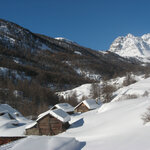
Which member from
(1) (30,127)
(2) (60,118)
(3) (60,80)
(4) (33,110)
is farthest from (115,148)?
(3) (60,80)

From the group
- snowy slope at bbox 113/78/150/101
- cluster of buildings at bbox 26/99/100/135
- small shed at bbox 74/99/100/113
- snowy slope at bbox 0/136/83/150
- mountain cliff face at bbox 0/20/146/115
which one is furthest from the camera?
mountain cliff face at bbox 0/20/146/115

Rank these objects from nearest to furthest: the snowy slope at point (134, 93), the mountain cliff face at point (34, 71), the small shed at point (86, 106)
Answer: the snowy slope at point (134, 93) → the small shed at point (86, 106) → the mountain cliff face at point (34, 71)

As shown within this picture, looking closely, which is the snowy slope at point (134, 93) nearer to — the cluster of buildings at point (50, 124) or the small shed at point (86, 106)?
the small shed at point (86, 106)

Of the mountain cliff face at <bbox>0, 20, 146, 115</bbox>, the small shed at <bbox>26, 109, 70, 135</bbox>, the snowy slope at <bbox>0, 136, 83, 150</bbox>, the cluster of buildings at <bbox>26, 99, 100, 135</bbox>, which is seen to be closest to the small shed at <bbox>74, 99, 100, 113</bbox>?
the mountain cliff face at <bbox>0, 20, 146, 115</bbox>

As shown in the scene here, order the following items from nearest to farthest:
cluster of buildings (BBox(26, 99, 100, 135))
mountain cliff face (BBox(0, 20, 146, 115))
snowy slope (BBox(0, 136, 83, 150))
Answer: snowy slope (BBox(0, 136, 83, 150)) < cluster of buildings (BBox(26, 99, 100, 135)) < mountain cliff face (BBox(0, 20, 146, 115))

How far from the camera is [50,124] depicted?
2478 centimetres

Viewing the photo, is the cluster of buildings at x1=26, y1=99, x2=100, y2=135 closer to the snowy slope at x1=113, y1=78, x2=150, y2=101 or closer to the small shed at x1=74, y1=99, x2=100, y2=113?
the snowy slope at x1=113, y1=78, x2=150, y2=101

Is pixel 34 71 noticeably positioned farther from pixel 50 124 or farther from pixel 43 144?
pixel 43 144

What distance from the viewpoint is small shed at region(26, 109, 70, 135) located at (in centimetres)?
2439

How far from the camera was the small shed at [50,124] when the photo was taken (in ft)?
80.0

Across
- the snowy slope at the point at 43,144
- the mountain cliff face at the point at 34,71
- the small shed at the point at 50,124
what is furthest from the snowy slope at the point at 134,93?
the mountain cliff face at the point at 34,71

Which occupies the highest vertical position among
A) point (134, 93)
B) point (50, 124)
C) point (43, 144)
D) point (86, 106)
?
point (134, 93)

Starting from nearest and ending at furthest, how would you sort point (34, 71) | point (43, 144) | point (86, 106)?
point (43, 144), point (86, 106), point (34, 71)

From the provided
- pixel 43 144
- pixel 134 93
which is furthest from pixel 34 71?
pixel 43 144
